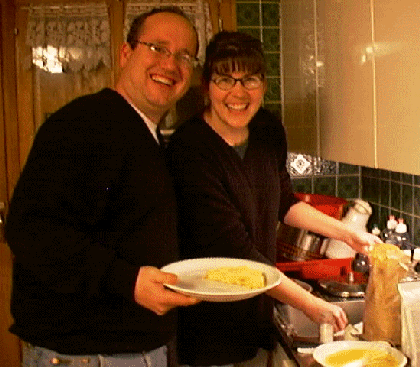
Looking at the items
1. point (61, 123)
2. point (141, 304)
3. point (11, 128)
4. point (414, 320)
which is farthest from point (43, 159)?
point (11, 128)

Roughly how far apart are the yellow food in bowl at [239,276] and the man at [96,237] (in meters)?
0.12

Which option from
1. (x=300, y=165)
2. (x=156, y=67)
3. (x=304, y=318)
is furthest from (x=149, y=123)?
(x=300, y=165)

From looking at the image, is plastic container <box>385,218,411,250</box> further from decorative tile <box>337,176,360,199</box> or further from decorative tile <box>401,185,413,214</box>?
decorative tile <box>337,176,360,199</box>

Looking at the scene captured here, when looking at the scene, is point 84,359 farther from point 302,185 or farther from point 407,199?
point 302,185

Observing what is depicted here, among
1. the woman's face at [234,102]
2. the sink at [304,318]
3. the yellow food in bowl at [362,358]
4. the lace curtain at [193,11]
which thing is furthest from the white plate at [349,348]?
the lace curtain at [193,11]

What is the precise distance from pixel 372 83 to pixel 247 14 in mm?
1212

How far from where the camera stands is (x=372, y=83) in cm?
153

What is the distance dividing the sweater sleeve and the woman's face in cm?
51

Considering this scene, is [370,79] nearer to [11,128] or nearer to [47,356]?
[47,356]

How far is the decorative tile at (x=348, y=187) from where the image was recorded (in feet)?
8.58

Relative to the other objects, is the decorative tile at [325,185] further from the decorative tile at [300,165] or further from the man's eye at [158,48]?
the man's eye at [158,48]

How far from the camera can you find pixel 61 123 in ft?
3.99

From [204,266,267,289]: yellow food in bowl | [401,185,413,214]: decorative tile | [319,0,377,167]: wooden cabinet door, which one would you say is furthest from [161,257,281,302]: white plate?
[401,185,413,214]: decorative tile

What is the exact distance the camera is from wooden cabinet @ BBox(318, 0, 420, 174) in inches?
52.7
